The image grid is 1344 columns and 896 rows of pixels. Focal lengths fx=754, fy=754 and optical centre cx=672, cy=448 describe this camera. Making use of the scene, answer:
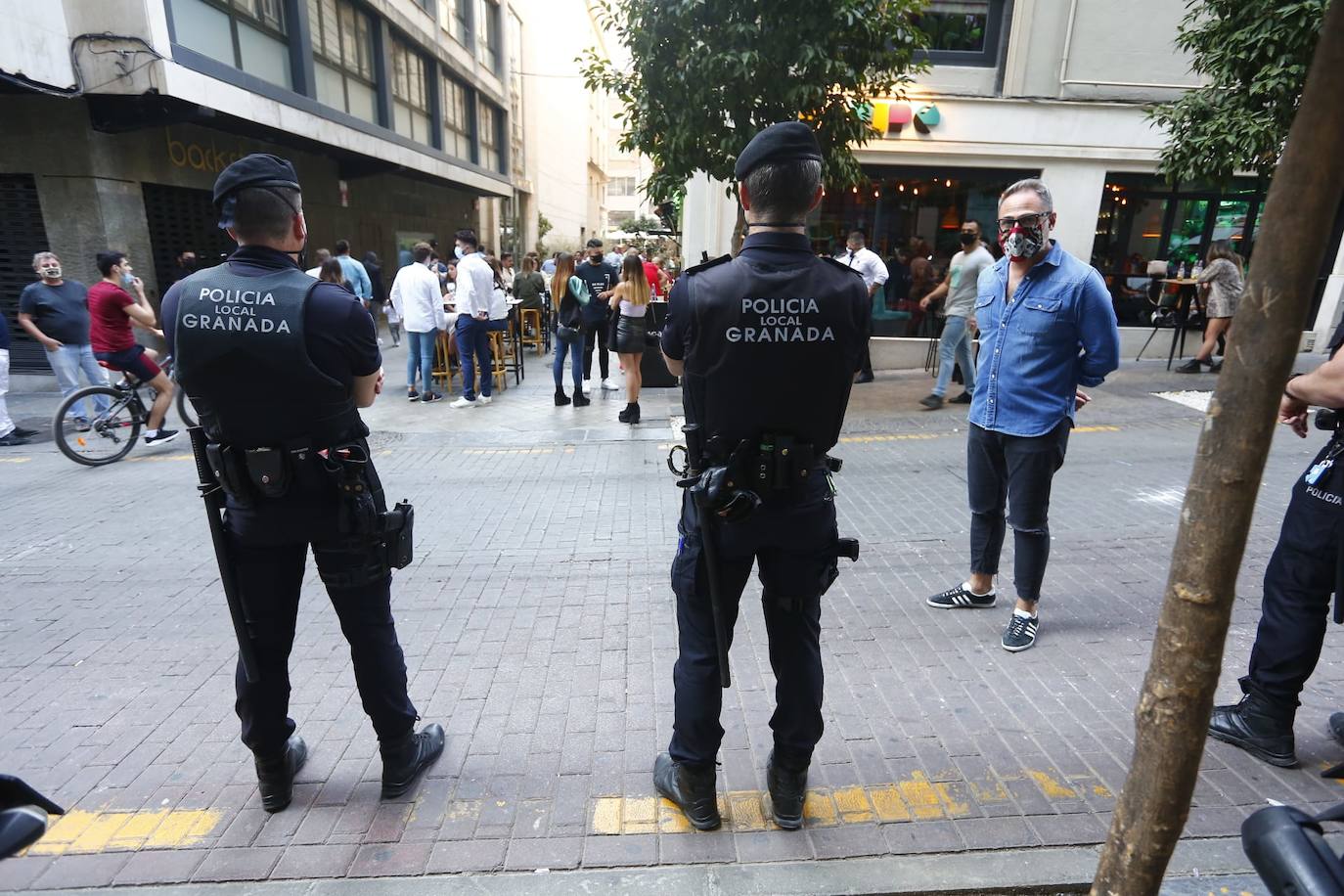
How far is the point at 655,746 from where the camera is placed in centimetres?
300

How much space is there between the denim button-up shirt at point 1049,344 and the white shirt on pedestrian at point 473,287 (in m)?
7.13

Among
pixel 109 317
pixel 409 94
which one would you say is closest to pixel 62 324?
pixel 109 317

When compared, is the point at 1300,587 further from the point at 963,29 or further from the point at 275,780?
the point at 963,29

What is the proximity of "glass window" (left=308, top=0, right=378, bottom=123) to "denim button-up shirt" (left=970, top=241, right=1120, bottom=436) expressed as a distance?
15302 millimetres

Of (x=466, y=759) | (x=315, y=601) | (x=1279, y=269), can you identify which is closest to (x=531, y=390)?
(x=315, y=601)

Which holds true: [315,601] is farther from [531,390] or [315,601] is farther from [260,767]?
[531,390]

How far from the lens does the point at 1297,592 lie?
109 inches

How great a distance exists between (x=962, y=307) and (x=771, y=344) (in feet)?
24.2

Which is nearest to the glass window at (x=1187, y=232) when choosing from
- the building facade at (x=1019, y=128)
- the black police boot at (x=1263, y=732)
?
the building facade at (x=1019, y=128)

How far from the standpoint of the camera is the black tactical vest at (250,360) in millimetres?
2234

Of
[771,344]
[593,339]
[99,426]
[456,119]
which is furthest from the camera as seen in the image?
[456,119]

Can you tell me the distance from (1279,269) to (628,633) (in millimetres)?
3109

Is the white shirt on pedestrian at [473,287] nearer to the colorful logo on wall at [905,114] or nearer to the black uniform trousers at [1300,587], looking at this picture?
the colorful logo on wall at [905,114]

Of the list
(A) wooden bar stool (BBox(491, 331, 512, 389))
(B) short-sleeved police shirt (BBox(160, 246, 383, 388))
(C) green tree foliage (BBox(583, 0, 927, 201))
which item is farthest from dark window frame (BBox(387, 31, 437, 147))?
(B) short-sleeved police shirt (BBox(160, 246, 383, 388))
